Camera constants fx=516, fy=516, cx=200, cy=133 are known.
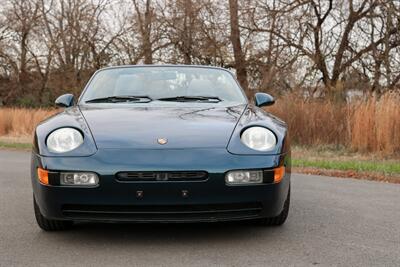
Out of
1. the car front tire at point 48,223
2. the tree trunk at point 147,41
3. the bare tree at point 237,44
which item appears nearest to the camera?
the car front tire at point 48,223

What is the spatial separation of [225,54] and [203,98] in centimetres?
1850

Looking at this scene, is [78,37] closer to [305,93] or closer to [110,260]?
[305,93]

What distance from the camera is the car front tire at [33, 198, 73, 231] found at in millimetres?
3730

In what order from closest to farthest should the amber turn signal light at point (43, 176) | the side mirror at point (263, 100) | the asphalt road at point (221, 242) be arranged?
the asphalt road at point (221, 242) → the amber turn signal light at point (43, 176) → the side mirror at point (263, 100)

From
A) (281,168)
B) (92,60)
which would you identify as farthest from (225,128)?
(92,60)

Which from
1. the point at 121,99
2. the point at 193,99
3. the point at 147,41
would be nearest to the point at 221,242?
the point at 193,99

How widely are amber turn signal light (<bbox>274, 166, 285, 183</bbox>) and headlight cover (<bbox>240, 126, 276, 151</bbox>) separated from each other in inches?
5.9

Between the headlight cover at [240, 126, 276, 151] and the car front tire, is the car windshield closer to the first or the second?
the headlight cover at [240, 126, 276, 151]

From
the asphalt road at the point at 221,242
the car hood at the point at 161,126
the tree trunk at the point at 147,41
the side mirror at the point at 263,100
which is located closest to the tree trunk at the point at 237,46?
the tree trunk at the point at 147,41

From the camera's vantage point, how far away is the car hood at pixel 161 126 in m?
3.34

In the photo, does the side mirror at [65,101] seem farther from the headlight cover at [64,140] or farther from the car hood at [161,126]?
the headlight cover at [64,140]

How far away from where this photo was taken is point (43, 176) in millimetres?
3281

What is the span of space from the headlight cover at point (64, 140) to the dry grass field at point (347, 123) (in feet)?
25.2

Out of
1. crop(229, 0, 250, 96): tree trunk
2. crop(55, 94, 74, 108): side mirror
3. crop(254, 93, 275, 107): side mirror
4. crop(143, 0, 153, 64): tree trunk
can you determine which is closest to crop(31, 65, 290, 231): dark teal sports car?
crop(55, 94, 74, 108): side mirror
